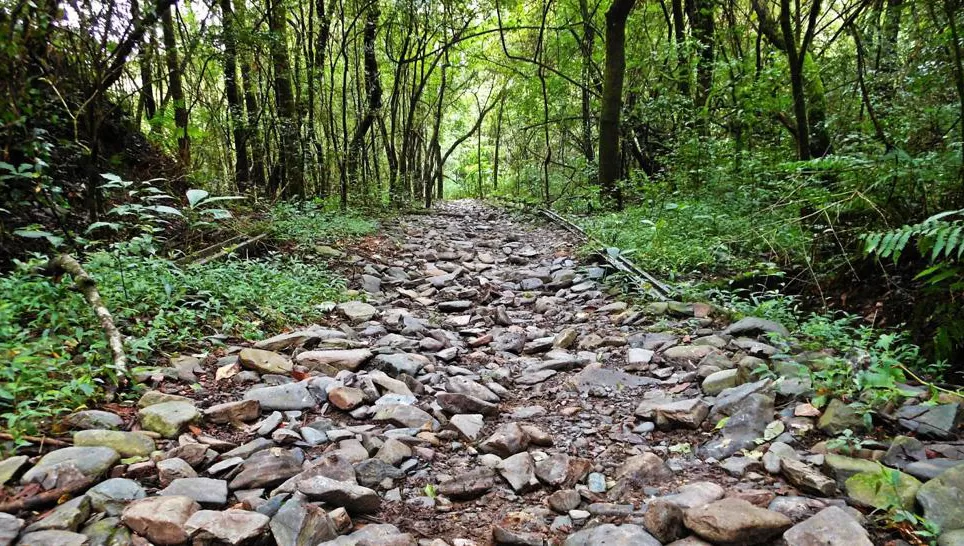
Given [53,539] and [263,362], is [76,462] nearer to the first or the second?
[53,539]

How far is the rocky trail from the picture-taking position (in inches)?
70.9

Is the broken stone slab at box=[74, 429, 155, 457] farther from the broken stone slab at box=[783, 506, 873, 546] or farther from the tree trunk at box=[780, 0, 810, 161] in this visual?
the tree trunk at box=[780, 0, 810, 161]

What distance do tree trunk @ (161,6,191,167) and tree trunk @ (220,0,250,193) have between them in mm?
694

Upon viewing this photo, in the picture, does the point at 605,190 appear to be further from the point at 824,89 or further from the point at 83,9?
the point at 83,9

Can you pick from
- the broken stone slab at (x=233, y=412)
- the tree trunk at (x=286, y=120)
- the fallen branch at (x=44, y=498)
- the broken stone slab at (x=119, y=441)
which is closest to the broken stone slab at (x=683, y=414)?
the broken stone slab at (x=233, y=412)

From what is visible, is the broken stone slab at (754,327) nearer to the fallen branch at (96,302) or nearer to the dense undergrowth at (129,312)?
the dense undergrowth at (129,312)

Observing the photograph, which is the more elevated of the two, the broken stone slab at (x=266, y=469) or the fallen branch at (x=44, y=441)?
the fallen branch at (x=44, y=441)

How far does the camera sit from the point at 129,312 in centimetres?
340

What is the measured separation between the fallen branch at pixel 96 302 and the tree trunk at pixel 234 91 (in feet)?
16.7

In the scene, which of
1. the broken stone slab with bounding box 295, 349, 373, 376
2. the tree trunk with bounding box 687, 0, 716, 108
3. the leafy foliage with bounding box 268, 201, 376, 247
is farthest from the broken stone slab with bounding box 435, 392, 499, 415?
the tree trunk with bounding box 687, 0, 716, 108

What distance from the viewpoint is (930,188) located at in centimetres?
371

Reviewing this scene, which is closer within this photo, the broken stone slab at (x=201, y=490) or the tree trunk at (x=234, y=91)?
the broken stone slab at (x=201, y=490)

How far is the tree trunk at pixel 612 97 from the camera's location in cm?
979

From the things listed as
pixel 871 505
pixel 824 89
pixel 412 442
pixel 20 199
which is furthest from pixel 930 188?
pixel 20 199
